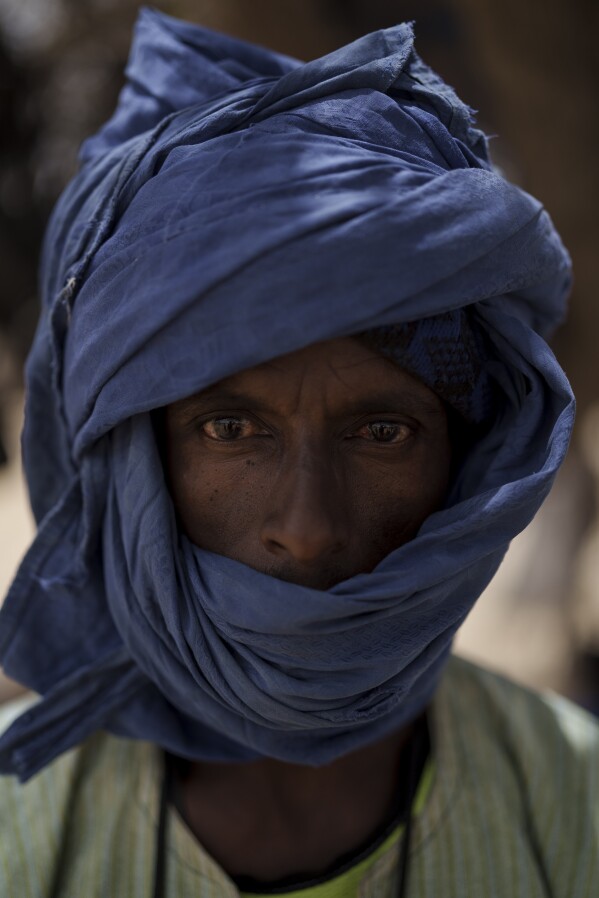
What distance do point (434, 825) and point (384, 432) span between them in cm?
76

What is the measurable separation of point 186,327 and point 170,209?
18 centimetres

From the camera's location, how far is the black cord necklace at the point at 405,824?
61.9 inches

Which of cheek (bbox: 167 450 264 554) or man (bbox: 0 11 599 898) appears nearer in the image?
man (bbox: 0 11 599 898)

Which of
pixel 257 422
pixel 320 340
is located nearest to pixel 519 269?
pixel 320 340

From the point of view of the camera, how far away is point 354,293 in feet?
4.07

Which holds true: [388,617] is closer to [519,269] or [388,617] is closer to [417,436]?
[417,436]

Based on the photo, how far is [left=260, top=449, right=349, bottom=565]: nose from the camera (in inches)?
50.1

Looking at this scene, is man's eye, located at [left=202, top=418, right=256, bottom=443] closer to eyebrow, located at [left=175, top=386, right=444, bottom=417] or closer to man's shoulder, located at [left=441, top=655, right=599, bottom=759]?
eyebrow, located at [left=175, top=386, right=444, bottom=417]

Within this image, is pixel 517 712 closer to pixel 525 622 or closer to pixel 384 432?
pixel 384 432

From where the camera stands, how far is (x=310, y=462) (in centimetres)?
132

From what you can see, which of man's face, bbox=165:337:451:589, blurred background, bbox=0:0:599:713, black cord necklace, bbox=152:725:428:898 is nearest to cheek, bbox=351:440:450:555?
man's face, bbox=165:337:451:589

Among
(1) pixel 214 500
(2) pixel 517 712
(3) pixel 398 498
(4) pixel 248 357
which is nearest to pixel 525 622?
(2) pixel 517 712

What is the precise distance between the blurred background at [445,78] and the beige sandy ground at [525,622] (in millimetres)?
32

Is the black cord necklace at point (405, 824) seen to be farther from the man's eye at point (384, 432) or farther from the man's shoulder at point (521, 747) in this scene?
the man's eye at point (384, 432)
